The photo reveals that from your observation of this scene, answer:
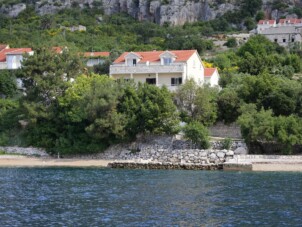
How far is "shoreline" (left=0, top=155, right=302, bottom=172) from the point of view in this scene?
48656 mm

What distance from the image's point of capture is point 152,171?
4891cm

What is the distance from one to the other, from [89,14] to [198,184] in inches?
4589

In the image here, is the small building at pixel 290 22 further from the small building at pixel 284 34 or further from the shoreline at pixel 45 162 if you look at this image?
the shoreline at pixel 45 162

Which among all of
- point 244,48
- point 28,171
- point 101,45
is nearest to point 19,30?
point 101,45

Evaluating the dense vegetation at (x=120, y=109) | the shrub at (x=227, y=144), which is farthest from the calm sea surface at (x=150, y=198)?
the dense vegetation at (x=120, y=109)

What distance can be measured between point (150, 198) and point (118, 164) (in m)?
18.1

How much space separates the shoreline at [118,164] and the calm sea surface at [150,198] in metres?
2.25

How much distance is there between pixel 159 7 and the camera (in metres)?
149

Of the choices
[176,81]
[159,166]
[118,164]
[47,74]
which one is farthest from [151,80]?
[159,166]

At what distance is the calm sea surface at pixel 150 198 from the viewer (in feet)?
92.0

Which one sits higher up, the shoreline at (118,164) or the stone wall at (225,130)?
the stone wall at (225,130)

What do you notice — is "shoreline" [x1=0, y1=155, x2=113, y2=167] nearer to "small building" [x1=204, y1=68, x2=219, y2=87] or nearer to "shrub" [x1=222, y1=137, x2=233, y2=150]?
"shrub" [x1=222, y1=137, x2=233, y2=150]

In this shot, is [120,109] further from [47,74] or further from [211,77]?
[211,77]

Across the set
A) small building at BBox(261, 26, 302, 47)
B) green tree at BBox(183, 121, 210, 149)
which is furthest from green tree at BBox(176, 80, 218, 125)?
small building at BBox(261, 26, 302, 47)
